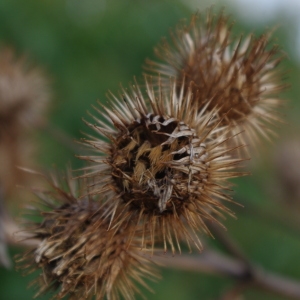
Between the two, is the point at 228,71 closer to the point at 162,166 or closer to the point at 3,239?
the point at 162,166

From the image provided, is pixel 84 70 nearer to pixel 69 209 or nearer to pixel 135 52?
pixel 135 52

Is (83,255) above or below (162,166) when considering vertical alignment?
below

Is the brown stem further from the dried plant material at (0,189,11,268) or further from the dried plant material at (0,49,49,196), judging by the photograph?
the dried plant material at (0,49,49,196)

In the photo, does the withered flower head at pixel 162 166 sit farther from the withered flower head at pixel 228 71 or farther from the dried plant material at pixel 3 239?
the dried plant material at pixel 3 239

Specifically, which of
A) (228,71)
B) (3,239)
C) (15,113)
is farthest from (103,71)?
(228,71)

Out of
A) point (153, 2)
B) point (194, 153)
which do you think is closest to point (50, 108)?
point (194, 153)

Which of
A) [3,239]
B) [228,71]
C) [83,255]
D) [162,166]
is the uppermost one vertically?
[228,71]

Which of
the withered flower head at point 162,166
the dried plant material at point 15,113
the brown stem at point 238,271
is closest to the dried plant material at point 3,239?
the dried plant material at point 15,113
